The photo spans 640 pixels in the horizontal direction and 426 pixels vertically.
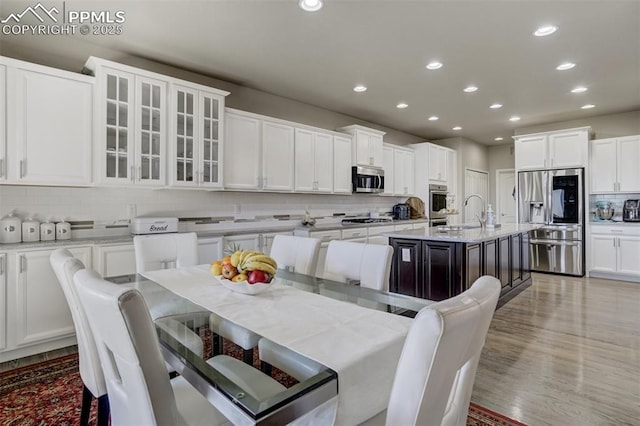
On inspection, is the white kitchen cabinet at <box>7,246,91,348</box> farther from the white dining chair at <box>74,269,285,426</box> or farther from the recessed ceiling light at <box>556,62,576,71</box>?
the recessed ceiling light at <box>556,62,576,71</box>

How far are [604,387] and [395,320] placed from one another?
199 centimetres

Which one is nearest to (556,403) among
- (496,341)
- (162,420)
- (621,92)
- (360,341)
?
(496,341)

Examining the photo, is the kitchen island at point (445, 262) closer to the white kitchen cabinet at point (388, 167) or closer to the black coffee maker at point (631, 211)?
the white kitchen cabinet at point (388, 167)

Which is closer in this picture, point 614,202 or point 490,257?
point 490,257

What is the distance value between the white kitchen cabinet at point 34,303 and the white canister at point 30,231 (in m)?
0.24

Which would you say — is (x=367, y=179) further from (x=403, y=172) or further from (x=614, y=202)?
(x=614, y=202)

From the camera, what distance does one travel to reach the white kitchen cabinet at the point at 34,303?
2.57 metres

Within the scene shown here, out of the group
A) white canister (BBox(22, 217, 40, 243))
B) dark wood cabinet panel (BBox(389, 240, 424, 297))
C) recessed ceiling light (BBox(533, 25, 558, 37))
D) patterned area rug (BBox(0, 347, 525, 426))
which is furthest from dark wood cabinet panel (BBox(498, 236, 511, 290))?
white canister (BBox(22, 217, 40, 243))

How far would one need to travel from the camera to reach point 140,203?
11.6 ft

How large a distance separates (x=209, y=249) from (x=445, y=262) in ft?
8.05

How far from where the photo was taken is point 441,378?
0.78 metres

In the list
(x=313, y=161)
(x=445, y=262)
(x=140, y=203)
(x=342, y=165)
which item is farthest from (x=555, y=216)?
(x=140, y=203)

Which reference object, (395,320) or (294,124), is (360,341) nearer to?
(395,320)

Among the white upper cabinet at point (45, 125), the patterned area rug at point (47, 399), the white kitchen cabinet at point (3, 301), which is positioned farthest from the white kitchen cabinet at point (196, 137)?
the patterned area rug at point (47, 399)
